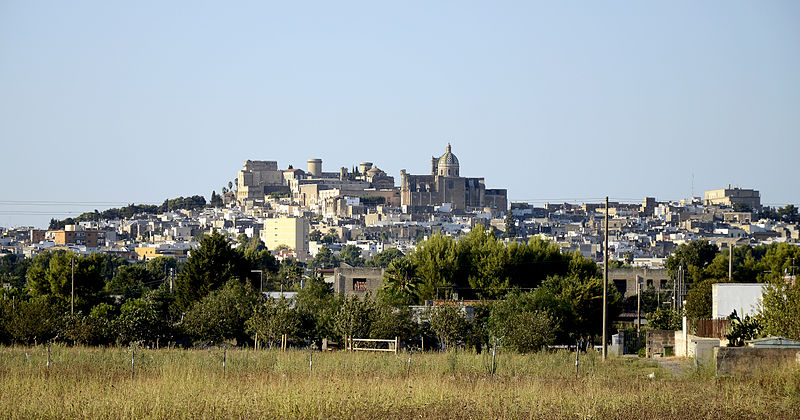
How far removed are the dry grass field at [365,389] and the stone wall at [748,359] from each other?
0.33m

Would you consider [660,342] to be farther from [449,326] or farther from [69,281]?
[69,281]

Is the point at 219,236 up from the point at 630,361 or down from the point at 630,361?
up

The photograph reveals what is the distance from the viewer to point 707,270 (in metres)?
53.7

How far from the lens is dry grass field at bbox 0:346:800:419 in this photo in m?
13.7

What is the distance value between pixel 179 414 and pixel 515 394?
445 cm

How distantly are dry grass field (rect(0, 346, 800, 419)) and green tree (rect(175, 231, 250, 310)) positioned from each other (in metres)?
19.5

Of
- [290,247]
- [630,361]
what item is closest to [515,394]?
[630,361]

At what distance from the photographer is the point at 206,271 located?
41000 mm

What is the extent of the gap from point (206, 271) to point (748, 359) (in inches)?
1030

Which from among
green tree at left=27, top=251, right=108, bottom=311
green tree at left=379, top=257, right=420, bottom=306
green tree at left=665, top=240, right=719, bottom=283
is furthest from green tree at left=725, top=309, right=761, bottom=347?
green tree at left=665, top=240, right=719, bottom=283

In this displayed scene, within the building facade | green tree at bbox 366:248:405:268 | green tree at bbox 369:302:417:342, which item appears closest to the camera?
green tree at bbox 369:302:417:342

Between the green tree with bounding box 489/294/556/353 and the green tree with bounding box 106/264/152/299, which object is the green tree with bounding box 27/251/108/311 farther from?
the green tree with bounding box 489/294/556/353

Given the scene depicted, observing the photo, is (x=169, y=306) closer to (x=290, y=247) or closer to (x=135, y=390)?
(x=135, y=390)

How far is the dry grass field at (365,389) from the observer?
13664mm
